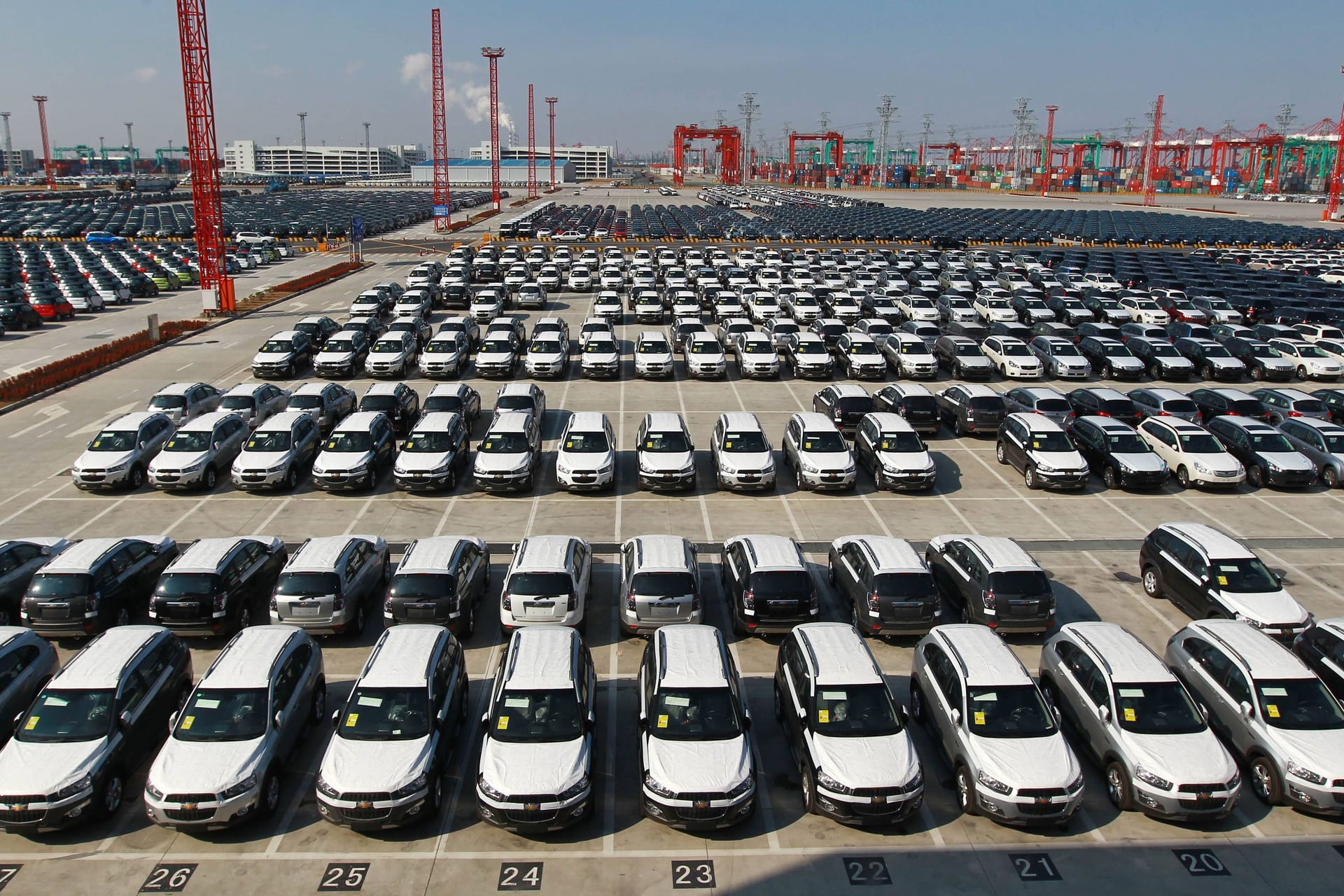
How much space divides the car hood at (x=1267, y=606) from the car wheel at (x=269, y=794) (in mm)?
13971

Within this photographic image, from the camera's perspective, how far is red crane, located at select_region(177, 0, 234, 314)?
1766 inches

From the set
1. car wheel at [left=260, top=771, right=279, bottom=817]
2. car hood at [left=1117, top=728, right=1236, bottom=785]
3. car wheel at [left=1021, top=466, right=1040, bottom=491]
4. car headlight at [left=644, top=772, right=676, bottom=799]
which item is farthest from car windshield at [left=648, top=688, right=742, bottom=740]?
car wheel at [left=1021, top=466, right=1040, bottom=491]

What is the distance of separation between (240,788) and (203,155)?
146 ft

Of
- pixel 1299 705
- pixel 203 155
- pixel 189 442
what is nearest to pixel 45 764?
pixel 189 442

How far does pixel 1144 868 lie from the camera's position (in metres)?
9.90

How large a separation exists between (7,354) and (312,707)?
33338mm

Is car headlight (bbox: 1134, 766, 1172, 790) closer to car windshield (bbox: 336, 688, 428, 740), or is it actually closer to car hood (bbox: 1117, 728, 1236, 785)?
car hood (bbox: 1117, 728, 1236, 785)

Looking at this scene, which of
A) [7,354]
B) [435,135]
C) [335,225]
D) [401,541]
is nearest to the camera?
[401,541]

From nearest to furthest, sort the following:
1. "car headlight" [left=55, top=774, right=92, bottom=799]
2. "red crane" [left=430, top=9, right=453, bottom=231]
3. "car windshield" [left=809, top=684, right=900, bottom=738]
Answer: "car headlight" [left=55, top=774, right=92, bottom=799] < "car windshield" [left=809, top=684, right=900, bottom=738] < "red crane" [left=430, top=9, right=453, bottom=231]

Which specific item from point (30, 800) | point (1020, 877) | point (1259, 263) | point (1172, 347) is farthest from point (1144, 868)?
point (1259, 263)

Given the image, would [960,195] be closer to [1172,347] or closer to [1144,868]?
[1172,347]

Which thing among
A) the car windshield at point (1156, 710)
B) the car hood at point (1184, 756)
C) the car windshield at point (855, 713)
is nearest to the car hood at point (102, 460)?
the car windshield at point (855, 713)

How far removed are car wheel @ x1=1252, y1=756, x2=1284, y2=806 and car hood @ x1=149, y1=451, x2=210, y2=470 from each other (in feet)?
67.0

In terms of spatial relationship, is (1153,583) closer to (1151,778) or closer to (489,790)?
(1151,778)
